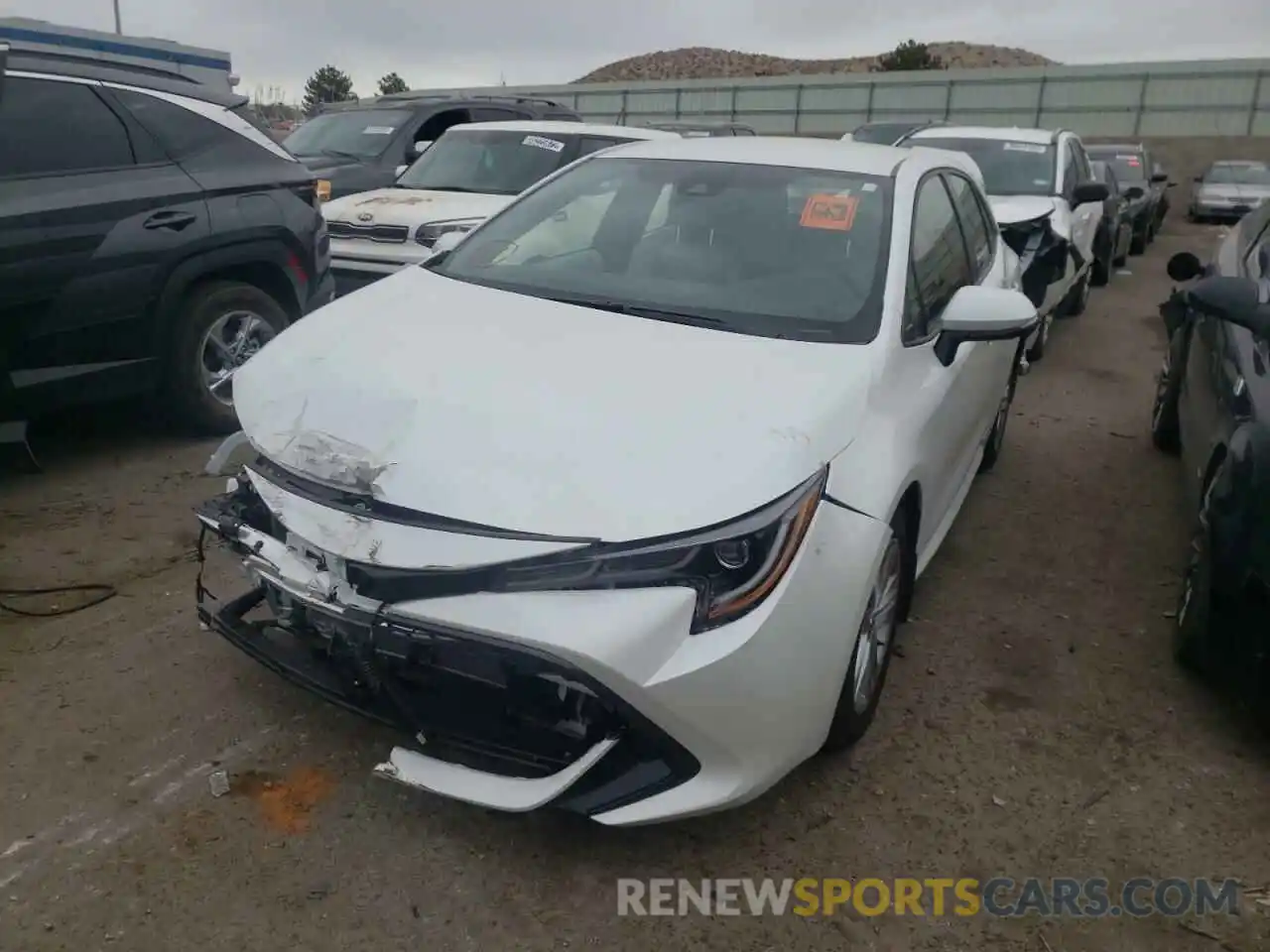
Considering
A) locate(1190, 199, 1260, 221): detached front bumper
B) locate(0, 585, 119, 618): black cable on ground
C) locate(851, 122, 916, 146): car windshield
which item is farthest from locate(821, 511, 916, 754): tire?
locate(1190, 199, 1260, 221): detached front bumper

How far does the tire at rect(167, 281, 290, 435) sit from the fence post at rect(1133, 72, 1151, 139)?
30.6 metres

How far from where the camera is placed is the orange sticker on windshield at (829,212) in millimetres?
3457

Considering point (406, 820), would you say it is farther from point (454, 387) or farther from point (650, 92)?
point (650, 92)

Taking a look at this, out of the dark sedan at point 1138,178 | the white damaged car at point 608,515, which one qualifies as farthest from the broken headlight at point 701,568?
the dark sedan at point 1138,178

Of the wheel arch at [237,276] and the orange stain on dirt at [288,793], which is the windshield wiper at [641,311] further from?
the wheel arch at [237,276]

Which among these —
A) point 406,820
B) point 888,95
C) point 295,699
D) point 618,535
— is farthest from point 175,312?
point 888,95

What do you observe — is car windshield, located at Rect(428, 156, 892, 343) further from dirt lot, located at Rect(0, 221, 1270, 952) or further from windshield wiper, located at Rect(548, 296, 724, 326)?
dirt lot, located at Rect(0, 221, 1270, 952)

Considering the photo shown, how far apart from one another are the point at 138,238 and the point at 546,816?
11.7ft

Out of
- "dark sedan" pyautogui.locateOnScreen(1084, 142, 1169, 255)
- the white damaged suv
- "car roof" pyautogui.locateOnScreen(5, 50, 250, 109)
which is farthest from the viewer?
"dark sedan" pyautogui.locateOnScreen(1084, 142, 1169, 255)

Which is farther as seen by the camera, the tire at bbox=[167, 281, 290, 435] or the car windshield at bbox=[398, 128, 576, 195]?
the car windshield at bbox=[398, 128, 576, 195]

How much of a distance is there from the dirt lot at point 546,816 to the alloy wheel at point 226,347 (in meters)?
1.28

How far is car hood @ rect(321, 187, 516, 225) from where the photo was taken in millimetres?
7406

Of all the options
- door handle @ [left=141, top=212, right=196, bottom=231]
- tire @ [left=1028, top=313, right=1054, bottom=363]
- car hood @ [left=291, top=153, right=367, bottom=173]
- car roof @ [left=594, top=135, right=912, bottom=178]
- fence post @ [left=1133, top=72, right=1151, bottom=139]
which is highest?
fence post @ [left=1133, top=72, right=1151, bottom=139]

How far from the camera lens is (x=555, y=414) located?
252cm
